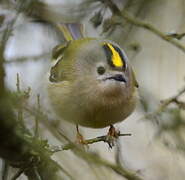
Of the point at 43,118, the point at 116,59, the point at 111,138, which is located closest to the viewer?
the point at 43,118

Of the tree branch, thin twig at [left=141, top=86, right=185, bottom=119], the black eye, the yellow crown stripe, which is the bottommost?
thin twig at [left=141, top=86, right=185, bottom=119]

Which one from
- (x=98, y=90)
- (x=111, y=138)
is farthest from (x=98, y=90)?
(x=111, y=138)

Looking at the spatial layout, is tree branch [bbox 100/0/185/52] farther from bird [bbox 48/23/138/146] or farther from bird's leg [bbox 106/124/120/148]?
bird's leg [bbox 106/124/120/148]

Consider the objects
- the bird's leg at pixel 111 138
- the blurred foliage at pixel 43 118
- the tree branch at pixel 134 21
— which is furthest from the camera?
the tree branch at pixel 134 21

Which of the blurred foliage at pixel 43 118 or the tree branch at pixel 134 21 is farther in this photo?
the tree branch at pixel 134 21

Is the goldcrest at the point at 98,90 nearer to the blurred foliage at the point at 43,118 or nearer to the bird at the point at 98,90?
the bird at the point at 98,90

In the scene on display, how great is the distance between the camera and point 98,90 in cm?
280

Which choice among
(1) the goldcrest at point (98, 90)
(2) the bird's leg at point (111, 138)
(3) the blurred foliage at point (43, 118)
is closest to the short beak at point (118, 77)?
(1) the goldcrest at point (98, 90)

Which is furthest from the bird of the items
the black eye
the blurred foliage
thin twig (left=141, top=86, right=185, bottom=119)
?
thin twig (left=141, top=86, right=185, bottom=119)

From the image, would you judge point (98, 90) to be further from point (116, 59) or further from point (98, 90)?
point (116, 59)

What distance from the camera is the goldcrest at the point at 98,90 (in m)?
2.73

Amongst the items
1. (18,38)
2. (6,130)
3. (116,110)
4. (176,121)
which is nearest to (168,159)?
(116,110)

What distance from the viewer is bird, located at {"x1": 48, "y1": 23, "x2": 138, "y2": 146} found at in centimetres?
273

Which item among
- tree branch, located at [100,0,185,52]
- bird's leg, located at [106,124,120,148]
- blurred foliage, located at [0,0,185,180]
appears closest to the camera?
blurred foliage, located at [0,0,185,180]
